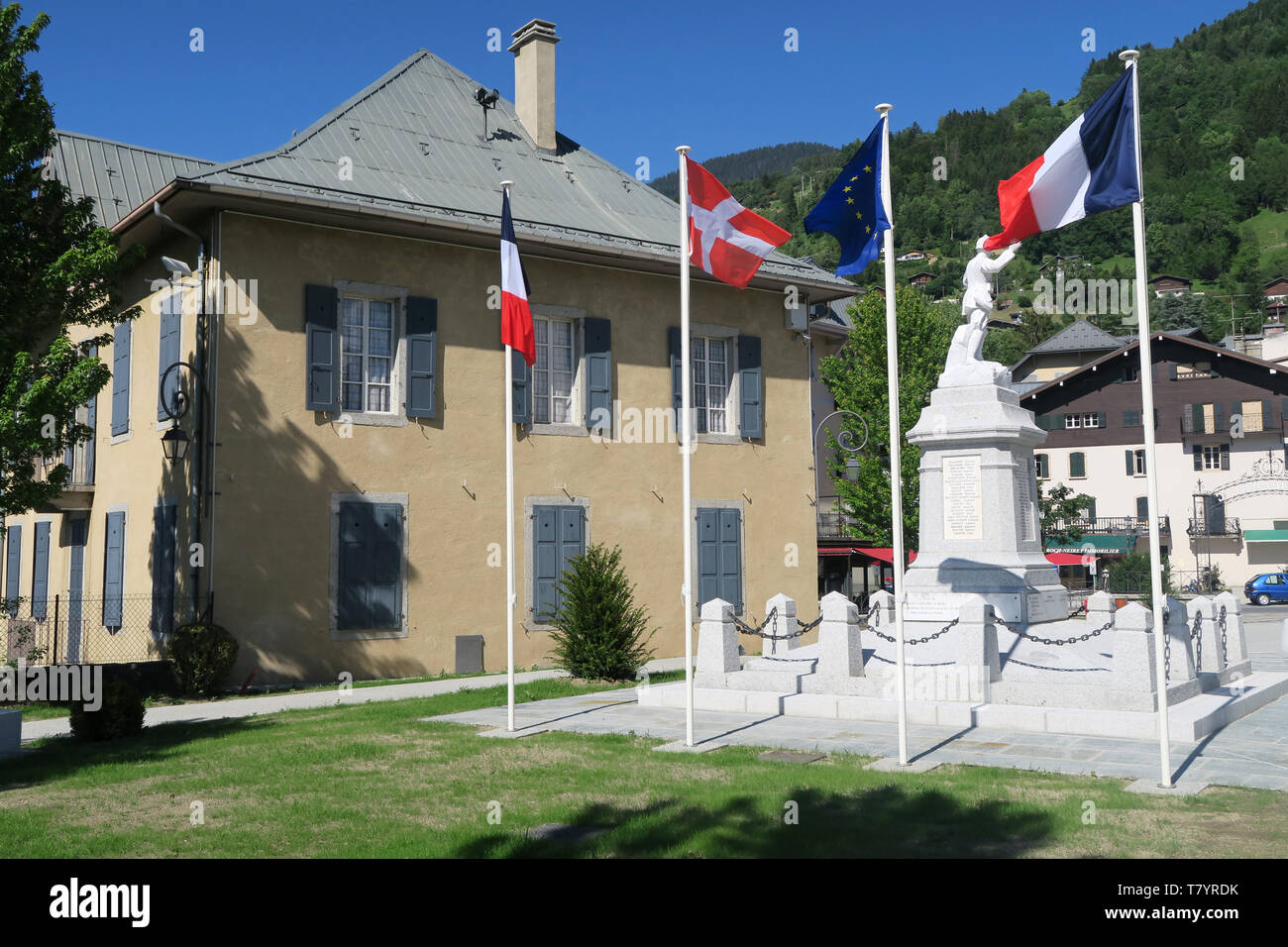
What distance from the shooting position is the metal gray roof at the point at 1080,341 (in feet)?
223

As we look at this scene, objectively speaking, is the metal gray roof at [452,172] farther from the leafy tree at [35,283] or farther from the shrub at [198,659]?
the shrub at [198,659]

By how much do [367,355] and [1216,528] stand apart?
46.7m

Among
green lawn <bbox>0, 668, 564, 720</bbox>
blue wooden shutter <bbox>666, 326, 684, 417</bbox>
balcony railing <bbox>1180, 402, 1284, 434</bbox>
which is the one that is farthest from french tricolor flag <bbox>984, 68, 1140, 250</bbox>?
balcony railing <bbox>1180, 402, 1284, 434</bbox>

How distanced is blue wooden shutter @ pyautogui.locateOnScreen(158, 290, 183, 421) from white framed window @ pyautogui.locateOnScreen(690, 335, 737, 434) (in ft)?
32.4

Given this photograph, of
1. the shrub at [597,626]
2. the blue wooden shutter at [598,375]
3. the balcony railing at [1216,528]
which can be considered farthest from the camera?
the balcony railing at [1216,528]

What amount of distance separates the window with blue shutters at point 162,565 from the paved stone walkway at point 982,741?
7.22 meters

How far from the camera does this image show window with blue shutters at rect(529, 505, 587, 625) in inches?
798

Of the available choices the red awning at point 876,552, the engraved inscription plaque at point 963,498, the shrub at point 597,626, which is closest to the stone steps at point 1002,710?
the shrub at point 597,626

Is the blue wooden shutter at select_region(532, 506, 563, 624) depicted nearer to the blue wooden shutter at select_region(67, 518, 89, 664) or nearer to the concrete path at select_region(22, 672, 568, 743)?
the concrete path at select_region(22, 672, 568, 743)

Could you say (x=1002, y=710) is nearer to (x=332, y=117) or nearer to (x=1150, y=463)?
(x=1150, y=463)

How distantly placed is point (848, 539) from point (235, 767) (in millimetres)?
33192
